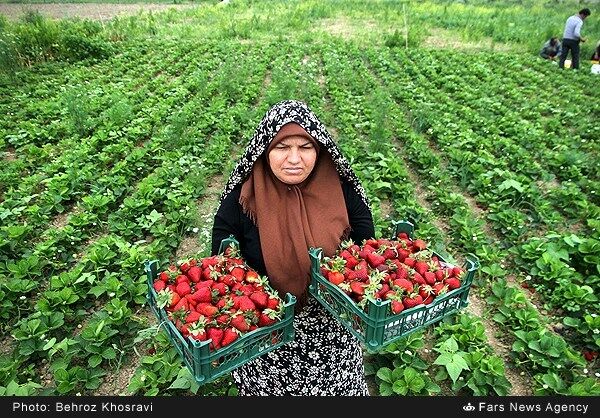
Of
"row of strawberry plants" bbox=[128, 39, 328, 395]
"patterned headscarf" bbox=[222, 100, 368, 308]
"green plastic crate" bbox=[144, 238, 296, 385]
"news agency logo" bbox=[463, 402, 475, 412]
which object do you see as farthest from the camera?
"row of strawberry plants" bbox=[128, 39, 328, 395]


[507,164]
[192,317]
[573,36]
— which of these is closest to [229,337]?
[192,317]

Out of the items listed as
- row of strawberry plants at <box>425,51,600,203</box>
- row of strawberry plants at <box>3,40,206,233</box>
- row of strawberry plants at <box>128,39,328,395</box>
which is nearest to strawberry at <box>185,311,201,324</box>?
row of strawberry plants at <box>128,39,328,395</box>

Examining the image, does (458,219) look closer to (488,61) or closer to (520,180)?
(520,180)

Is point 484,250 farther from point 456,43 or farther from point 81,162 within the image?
point 456,43

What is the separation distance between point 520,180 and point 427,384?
3.74 m

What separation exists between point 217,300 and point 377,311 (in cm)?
66

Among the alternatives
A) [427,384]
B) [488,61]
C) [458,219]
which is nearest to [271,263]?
[427,384]

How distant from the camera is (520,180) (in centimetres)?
552

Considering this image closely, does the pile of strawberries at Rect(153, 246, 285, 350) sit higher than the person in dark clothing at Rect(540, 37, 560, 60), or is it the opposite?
the pile of strawberries at Rect(153, 246, 285, 350)

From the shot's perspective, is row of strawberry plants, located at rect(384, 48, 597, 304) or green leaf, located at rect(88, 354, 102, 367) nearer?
green leaf, located at rect(88, 354, 102, 367)

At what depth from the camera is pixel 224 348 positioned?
1528 millimetres

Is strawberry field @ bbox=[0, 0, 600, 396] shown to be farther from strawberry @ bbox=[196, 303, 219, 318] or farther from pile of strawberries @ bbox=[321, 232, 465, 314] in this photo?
pile of strawberries @ bbox=[321, 232, 465, 314]

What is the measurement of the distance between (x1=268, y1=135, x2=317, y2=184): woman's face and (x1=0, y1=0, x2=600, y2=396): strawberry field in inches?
47.3

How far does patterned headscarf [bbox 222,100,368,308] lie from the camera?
6.44 feet
